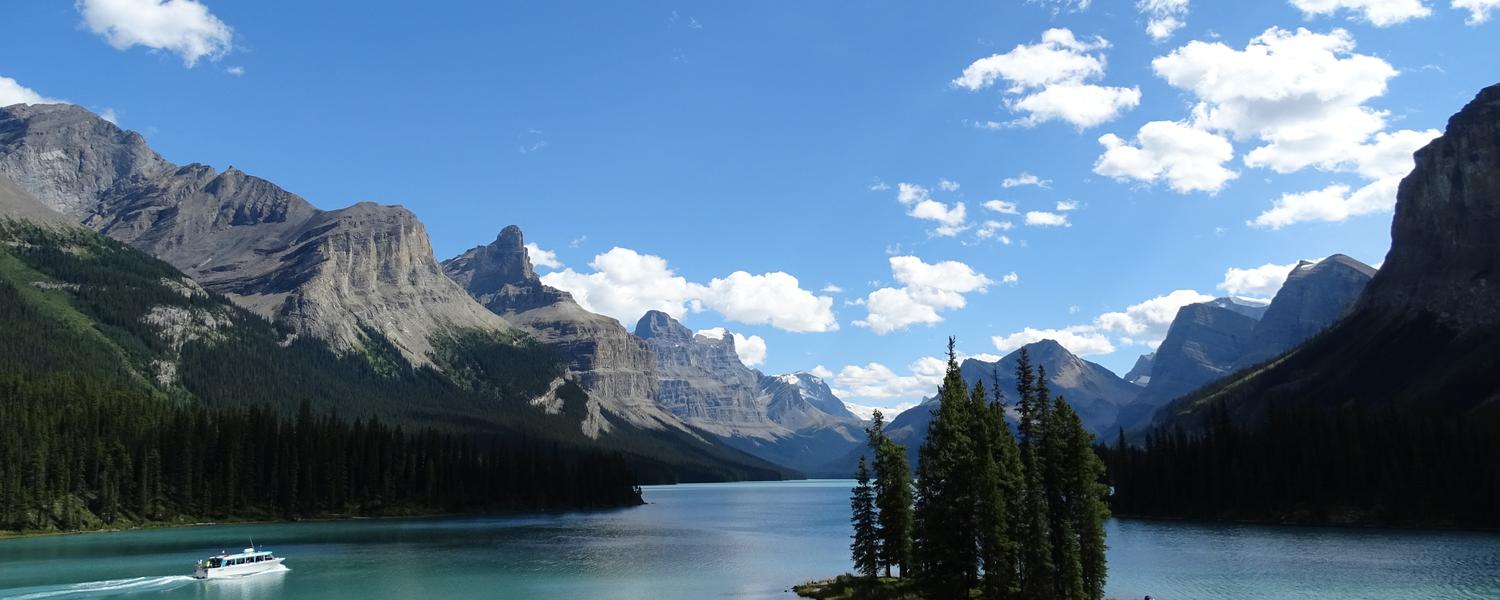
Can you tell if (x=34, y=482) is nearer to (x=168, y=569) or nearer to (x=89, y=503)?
(x=89, y=503)

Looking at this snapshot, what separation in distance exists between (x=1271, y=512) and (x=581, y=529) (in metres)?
119

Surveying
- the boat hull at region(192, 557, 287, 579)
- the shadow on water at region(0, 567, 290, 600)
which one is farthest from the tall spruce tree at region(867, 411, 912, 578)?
the boat hull at region(192, 557, 287, 579)

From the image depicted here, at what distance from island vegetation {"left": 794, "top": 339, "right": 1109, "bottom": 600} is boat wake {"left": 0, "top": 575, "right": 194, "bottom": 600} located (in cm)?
6137

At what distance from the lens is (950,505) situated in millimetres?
68062

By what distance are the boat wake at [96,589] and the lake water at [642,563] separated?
17 cm

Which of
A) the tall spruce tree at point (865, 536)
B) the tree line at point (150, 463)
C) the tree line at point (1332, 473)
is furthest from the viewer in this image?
the tree line at point (150, 463)

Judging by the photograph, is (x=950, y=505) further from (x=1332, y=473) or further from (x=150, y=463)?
(x=150, y=463)

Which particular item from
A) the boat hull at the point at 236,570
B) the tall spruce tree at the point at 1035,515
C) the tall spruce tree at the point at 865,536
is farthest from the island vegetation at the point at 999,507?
the boat hull at the point at 236,570

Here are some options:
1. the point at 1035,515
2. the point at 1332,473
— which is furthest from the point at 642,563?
the point at 1332,473

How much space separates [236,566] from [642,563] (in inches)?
1693

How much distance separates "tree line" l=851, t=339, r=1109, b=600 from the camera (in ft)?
204

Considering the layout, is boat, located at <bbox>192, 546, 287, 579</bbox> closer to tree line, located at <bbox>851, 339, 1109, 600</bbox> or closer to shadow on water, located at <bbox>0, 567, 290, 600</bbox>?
shadow on water, located at <bbox>0, 567, 290, 600</bbox>

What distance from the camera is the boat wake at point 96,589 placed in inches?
3189

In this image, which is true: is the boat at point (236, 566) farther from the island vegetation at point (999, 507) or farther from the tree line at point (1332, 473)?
the tree line at point (1332, 473)
